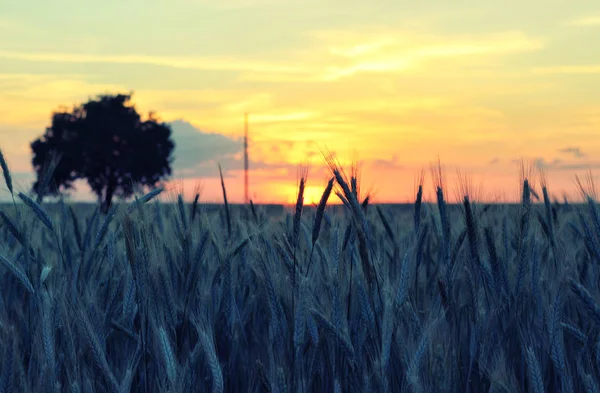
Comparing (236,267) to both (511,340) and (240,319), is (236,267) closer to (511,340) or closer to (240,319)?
(240,319)

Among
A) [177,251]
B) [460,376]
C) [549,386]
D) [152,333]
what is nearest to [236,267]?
[177,251]

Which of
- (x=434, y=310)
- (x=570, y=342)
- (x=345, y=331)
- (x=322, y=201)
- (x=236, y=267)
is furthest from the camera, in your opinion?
(x=236, y=267)

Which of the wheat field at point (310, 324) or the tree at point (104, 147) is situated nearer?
the wheat field at point (310, 324)

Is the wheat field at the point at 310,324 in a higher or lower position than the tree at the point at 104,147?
lower

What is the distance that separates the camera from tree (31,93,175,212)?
→ 42.0m

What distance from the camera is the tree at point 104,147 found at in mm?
41969

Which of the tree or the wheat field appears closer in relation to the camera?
the wheat field

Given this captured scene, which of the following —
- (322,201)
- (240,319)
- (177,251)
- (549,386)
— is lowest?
(549,386)

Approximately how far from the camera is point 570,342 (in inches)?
111

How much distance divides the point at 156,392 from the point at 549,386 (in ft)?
4.61

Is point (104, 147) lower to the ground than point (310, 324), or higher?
higher

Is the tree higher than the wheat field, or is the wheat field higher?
the tree

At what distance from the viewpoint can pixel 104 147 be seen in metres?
42.0

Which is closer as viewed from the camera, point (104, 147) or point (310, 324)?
point (310, 324)
